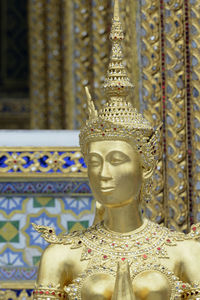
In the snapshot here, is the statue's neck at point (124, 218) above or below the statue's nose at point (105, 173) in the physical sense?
below

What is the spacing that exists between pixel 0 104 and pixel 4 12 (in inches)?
26.5

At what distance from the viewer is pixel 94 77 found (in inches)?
→ 206

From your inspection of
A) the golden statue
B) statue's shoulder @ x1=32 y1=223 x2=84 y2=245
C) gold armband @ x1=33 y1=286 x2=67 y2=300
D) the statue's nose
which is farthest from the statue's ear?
gold armband @ x1=33 y1=286 x2=67 y2=300

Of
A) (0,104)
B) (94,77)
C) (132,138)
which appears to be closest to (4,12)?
(0,104)

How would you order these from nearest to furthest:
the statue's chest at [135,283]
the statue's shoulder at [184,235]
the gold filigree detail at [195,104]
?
the statue's chest at [135,283]
the statue's shoulder at [184,235]
the gold filigree detail at [195,104]

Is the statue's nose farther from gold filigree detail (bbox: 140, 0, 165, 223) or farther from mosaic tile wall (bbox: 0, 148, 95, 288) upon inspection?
mosaic tile wall (bbox: 0, 148, 95, 288)

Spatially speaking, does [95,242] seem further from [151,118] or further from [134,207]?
[151,118]

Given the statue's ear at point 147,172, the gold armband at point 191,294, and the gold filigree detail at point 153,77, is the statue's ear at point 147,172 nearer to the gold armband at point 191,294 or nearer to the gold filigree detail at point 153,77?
the gold armband at point 191,294

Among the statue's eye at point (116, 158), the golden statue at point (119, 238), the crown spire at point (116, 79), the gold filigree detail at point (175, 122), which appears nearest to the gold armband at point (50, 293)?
the golden statue at point (119, 238)

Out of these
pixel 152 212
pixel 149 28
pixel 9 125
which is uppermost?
pixel 149 28

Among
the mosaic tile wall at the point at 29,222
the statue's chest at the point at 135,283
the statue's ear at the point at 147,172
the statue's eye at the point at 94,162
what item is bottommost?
the mosaic tile wall at the point at 29,222

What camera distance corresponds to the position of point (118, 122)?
3.07 m

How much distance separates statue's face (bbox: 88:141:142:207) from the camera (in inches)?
119

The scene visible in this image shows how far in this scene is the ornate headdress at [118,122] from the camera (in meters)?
3.07
